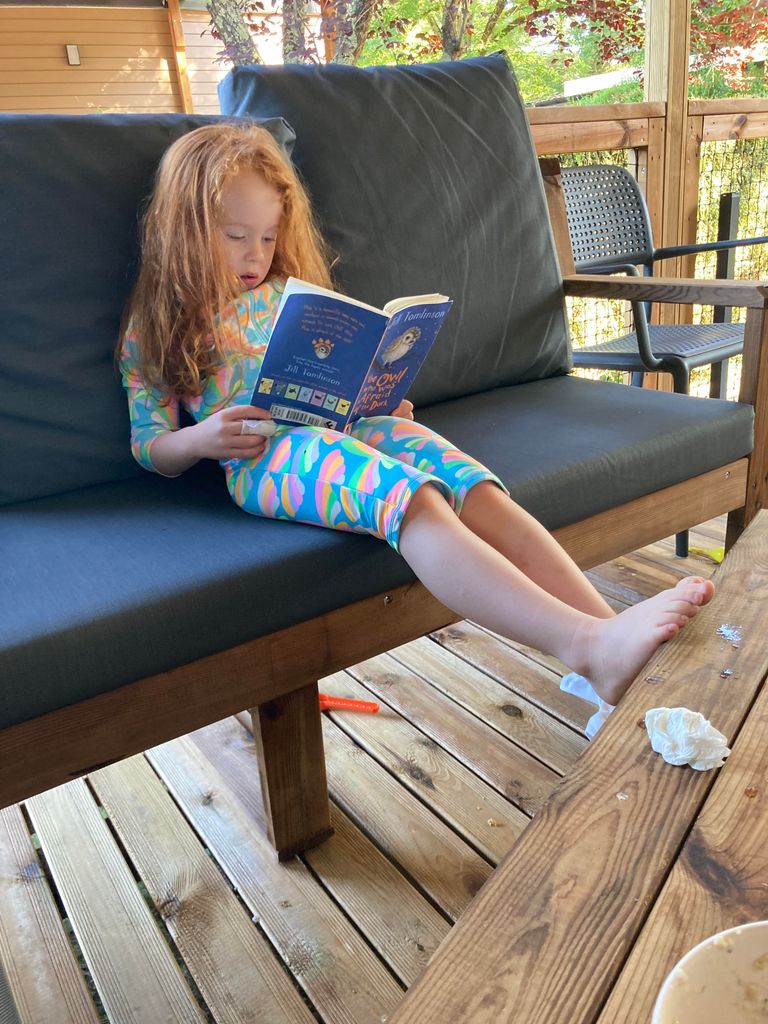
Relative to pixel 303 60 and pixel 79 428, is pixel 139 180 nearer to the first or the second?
pixel 79 428

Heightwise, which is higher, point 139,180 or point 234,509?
point 139,180

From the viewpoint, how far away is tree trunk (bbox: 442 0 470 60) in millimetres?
3260

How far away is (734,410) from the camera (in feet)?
5.74

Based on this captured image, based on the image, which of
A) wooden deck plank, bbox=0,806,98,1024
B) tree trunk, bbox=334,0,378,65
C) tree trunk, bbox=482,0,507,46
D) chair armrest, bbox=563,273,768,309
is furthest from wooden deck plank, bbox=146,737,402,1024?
tree trunk, bbox=482,0,507,46

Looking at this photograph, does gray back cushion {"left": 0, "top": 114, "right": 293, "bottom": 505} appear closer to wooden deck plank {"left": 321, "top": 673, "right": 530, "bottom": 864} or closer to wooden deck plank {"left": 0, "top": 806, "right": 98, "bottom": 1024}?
wooden deck plank {"left": 0, "top": 806, "right": 98, "bottom": 1024}

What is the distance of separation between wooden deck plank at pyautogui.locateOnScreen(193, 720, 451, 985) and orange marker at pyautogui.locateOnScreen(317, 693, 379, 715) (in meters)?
0.24

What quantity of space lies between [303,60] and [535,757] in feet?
8.77

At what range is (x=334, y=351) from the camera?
122 cm

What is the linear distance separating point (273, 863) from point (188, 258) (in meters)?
0.98

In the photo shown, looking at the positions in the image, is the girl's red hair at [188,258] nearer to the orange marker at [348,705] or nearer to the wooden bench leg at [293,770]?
the wooden bench leg at [293,770]

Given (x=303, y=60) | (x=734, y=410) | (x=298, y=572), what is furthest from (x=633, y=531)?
(x=303, y=60)

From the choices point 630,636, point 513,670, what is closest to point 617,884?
point 630,636

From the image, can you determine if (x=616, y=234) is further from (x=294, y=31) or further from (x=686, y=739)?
(x=686, y=739)

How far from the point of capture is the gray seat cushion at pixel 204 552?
3.28ft
